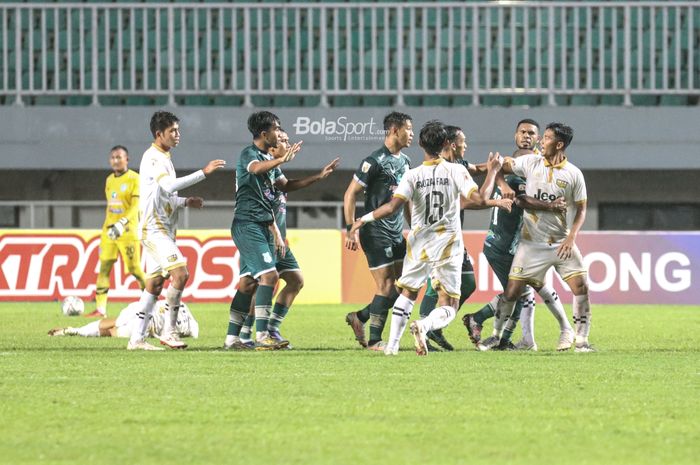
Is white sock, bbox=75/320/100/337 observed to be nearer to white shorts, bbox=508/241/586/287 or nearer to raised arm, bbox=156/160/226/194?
raised arm, bbox=156/160/226/194

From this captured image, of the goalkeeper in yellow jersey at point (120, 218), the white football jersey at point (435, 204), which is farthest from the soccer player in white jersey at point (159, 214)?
the goalkeeper in yellow jersey at point (120, 218)

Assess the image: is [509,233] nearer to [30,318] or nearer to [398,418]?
[398,418]

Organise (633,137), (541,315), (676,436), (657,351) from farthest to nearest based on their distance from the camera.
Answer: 1. (633,137)
2. (541,315)
3. (657,351)
4. (676,436)

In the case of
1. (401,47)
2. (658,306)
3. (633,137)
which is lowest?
(658,306)

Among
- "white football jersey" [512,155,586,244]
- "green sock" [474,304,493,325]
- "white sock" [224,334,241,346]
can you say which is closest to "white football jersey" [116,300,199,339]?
"white sock" [224,334,241,346]

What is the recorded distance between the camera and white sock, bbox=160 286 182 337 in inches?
450

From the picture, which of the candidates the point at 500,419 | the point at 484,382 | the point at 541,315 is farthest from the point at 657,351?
the point at 541,315

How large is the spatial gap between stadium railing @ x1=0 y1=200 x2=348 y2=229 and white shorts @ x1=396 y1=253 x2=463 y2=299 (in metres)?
12.2

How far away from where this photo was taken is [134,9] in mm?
24078

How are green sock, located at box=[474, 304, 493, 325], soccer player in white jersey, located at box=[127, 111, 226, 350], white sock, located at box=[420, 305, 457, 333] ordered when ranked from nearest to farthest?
1. white sock, located at box=[420, 305, 457, 333]
2. soccer player in white jersey, located at box=[127, 111, 226, 350]
3. green sock, located at box=[474, 304, 493, 325]

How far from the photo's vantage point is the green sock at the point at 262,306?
11180 mm

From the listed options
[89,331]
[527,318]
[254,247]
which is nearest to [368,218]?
[254,247]

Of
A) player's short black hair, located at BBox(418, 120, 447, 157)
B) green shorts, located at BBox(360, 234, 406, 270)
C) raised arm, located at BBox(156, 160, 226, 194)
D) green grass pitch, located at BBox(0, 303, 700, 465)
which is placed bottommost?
green grass pitch, located at BBox(0, 303, 700, 465)

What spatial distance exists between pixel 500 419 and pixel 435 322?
347cm
